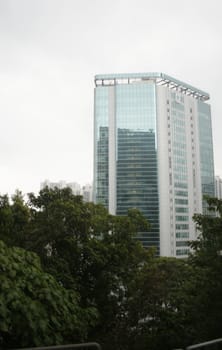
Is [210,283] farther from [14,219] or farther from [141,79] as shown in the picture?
[141,79]

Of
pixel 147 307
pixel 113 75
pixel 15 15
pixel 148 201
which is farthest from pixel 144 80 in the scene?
pixel 147 307

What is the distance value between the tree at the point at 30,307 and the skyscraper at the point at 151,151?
71.7 metres

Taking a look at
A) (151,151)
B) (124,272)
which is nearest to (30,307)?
(124,272)

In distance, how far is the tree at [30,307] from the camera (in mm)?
3309

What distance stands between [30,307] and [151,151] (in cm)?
7763

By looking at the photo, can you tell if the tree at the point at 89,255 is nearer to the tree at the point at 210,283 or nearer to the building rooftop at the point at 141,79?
the tree at the point at 210,283

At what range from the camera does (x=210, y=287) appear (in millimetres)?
7078

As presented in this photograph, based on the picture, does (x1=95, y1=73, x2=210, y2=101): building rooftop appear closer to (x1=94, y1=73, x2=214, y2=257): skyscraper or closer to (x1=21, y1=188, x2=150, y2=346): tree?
(x1=94, y1=73, x2=214, y2=257): skyscraper

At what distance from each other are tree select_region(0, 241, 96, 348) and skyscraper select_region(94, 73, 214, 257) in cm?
7170

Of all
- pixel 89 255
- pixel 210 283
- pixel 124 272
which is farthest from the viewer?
pixel 124 272

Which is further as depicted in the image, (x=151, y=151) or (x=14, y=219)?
(x=151, y=151)

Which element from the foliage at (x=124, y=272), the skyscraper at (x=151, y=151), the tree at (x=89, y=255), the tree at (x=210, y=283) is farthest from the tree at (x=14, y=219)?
the skyscraper at (x=151, y=151)

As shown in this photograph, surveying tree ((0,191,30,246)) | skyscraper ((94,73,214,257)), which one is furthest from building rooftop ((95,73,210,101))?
tree ((0,191,30,246))

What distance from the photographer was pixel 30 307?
3357 millimetres
